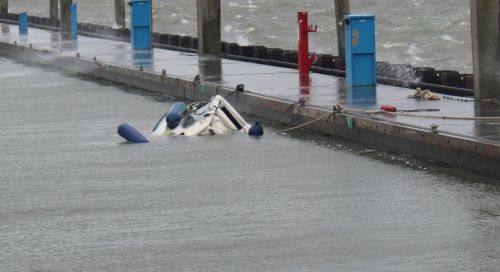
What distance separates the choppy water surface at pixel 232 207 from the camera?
12008 mm

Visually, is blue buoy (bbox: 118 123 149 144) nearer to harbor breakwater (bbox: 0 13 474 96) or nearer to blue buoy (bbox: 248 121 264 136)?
blue buoy (bbox: 248 121 264 136)

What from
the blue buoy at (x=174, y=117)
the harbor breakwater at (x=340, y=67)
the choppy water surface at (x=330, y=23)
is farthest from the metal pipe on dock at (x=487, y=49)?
the choppy water surface at (x=330, y=23)

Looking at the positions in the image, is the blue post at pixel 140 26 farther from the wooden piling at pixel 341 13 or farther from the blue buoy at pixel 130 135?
the blue buoy at pixel 130 135

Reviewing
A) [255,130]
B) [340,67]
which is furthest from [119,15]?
[255,130]

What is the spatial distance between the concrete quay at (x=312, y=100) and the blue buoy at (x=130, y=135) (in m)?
2.35

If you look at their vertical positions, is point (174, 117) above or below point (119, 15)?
below

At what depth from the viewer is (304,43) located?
24.6 meters

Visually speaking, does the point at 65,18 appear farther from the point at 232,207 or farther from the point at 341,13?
the point at 232,207

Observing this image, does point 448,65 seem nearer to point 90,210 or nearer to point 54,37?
point 54,37

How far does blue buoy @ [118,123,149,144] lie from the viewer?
19719 millimetres

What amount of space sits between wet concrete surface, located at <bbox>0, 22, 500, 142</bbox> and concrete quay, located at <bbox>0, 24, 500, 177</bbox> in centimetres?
1

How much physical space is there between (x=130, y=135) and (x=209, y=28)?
12.8 metres

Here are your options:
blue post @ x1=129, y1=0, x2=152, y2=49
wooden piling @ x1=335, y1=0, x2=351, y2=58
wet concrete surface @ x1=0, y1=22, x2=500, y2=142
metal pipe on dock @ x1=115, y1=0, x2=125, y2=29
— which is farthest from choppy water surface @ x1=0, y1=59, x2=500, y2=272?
metal pipe on dock @ x1=115, y1=0, x2=125, y2=29

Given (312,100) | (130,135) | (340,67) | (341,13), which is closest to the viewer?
(130,135)
